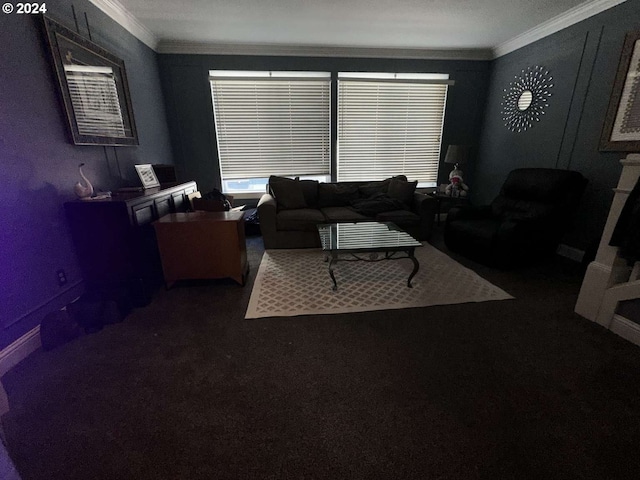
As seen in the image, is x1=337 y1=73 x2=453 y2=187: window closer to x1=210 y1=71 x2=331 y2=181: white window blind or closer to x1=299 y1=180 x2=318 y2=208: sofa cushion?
x1=210 y1=71 x2=331 y2=181: white window blind

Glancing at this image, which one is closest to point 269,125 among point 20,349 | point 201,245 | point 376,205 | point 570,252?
point 376,205

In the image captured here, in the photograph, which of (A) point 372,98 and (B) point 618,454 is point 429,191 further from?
(B) point 618,454

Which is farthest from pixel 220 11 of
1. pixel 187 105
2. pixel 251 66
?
pixel 187 105

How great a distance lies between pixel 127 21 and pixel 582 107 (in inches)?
200

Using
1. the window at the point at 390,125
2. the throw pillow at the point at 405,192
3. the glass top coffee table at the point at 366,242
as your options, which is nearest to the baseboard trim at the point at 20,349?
the glass top coffee table at the point at 366,242

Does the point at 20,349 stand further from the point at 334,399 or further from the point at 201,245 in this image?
the point at 334,399

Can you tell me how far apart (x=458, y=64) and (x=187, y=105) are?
14.0ft

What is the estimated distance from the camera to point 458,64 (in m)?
4.29

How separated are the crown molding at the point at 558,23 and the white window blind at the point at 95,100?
485 cm

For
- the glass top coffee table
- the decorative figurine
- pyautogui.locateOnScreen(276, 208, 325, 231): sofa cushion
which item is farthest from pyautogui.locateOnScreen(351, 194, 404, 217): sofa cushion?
the decorative figurine

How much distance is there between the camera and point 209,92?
4047mm

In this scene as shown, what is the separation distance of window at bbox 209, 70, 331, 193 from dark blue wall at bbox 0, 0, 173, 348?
6.23ft

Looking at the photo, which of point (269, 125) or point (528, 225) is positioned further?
point (269, 125)

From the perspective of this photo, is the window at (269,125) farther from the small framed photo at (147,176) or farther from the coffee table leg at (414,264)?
the coffee table leg at (414,264)
